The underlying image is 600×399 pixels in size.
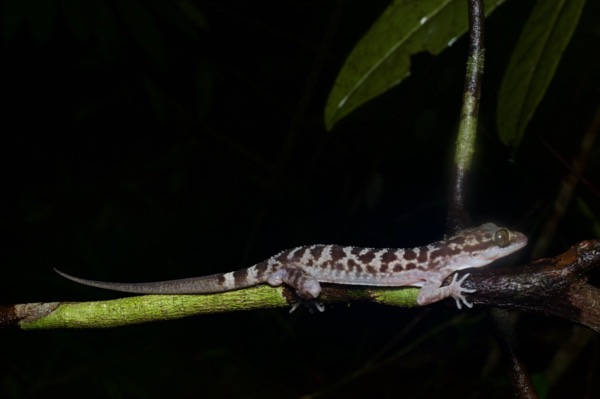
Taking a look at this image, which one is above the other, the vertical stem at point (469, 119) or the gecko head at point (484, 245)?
the vertical stem at point (469, 119)

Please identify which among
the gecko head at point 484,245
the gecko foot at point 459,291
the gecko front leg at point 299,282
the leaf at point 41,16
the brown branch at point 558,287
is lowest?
the brown branch at point 558,287

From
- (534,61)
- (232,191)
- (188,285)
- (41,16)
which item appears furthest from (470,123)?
(232,191)

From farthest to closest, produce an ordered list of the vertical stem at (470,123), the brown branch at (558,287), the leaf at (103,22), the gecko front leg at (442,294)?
1. the leaf at (103,22)
2. the gecko front leg at (442,294)
3. the vertical stem at (470,123)
4. the brown branch at (558,287)

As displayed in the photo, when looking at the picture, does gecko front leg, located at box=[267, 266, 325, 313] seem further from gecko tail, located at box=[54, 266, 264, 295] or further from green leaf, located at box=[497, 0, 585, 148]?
green leaf, located at box=[497, 0, 585, 148]

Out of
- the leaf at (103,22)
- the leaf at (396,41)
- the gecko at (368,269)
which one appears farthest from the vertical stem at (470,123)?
the leaf at (103,22)

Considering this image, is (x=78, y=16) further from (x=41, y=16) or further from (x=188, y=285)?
(x=188, y=285)

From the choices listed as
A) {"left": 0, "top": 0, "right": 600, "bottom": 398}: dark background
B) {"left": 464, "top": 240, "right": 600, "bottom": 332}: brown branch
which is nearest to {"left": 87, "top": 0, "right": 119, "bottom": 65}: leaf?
{"left": 0, "top": 0, "right": 600, "bottom": 398}: dark background

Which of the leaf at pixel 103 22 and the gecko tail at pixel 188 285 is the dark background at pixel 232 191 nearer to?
the leaf at pixel 103 22
